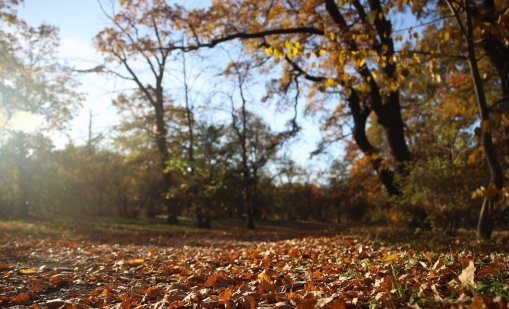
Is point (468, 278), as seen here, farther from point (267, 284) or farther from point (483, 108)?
point (483, 108)

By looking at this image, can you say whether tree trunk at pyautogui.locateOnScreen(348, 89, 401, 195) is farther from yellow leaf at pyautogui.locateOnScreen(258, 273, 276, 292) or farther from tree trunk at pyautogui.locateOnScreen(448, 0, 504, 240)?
yellow leaf at pyautogui.locateOnScreen(258, 273, 276, 292)

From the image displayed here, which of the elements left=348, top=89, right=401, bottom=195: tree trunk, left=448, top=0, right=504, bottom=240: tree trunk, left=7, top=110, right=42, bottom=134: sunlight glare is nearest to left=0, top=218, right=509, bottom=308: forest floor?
left=448, top=0, right=504, bottom=240: tree trunk

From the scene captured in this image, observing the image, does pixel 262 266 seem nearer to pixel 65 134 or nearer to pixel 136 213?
pixel 65 134

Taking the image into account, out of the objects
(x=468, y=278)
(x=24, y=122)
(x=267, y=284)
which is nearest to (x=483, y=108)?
(x=468, y=278)

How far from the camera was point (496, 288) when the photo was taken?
214 cm

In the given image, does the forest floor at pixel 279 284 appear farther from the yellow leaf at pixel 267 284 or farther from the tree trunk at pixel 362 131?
the tree trunk at pixel 362 131

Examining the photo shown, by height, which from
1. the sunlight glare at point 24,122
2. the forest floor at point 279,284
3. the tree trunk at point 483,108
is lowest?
the forest floor at point 279,284

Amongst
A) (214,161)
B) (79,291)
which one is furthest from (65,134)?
(79,291)

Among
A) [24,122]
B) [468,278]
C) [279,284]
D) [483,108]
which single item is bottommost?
[279,284]

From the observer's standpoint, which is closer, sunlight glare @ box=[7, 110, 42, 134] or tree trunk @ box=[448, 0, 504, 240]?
tree trunk @ box=[448, 0, 504, 240]

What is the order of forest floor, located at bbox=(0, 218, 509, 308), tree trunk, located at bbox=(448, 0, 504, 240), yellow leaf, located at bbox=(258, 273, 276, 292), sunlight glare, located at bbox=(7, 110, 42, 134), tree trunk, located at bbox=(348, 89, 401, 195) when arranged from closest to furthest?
1. forest floor, located at bbox=(0, 218, 509, 308)
2. yellow leaf, located at bbox=(258, 273, 276, 292)
3. tree trunk, located at bbox=(448, 0, 504, 240)
4. tree trunk, located at bbox=(348, 89, 401, 195)
5. sunlight glare, located at bbox=(7, 110, 42, 134)

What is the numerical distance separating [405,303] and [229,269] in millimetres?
2414

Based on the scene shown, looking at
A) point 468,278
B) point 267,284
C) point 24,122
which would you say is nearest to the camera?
point 468,278

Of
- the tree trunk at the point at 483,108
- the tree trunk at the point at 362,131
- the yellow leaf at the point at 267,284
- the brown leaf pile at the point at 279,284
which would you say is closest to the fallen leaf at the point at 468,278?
the brown leaf pile at the point at 279,284
